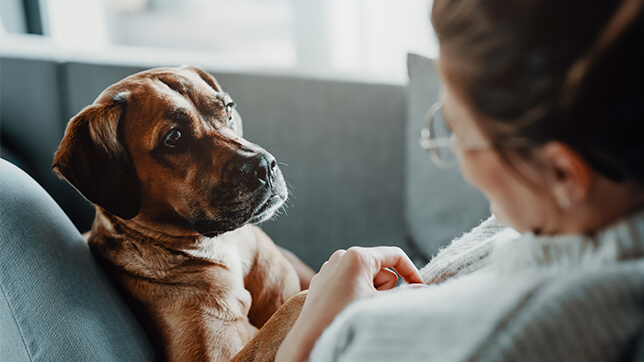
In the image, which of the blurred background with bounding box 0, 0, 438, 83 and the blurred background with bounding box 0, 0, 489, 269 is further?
the blurred background with bounding box 0, 0, 438, 83

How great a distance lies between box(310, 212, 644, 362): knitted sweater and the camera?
16.0 inches

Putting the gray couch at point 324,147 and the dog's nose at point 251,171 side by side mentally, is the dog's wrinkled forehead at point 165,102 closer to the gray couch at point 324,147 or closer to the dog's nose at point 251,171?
the dog's nose at point 251,171

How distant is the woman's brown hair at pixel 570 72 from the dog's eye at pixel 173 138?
519mm

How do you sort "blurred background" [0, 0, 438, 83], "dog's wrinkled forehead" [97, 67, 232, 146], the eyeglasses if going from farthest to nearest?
1. "blurred background" [0, 0, 438, 83]
2. "dog's wrinkled forehead" [97, 67, 232, 146]
3. the eyeglasses

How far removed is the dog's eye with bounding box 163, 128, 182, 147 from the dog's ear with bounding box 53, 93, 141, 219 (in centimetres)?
8

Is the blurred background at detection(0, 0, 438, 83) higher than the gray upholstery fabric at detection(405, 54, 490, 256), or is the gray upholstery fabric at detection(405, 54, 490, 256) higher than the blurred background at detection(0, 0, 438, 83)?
the blurred background at detection(0, 0, 438, 83)

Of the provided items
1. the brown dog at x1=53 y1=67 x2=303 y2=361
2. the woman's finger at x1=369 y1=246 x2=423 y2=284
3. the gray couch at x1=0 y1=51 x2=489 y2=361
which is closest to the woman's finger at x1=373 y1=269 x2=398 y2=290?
the woman's finger at x1=369 y1=246 x2=423 y2=284

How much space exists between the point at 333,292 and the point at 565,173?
317mm

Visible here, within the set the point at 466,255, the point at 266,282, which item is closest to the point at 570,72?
the point at 466,255

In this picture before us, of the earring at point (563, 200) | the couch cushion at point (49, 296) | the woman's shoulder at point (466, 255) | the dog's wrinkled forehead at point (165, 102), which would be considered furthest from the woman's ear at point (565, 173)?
the couch cushion at point (49, 296)

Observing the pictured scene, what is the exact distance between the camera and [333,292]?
2.02ft

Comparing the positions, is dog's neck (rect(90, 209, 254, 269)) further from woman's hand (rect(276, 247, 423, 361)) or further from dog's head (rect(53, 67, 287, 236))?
woman's hand (rect(276, 247, 423, 361))

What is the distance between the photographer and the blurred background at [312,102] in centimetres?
A: 144

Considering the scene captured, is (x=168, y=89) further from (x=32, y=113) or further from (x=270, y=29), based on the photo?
(x=270, y=29)
